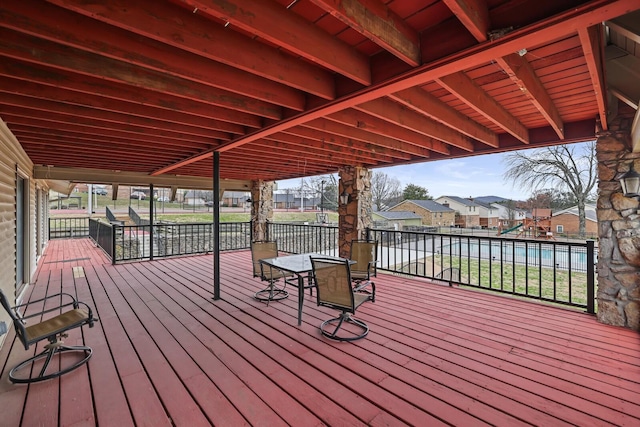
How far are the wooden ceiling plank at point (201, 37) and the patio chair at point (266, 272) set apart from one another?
261 cm

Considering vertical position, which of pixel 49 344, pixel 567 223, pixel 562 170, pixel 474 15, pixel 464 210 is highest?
pixel 562 170

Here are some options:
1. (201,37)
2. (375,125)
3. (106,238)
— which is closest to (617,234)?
(375,125)

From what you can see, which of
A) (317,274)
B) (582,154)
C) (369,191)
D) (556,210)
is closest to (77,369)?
(317,274)

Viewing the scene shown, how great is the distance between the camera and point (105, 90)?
229 centimetres

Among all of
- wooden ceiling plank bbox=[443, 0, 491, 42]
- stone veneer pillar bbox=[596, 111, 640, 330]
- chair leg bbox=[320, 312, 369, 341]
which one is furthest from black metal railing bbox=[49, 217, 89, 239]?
stone veneer pillar bbox=[596, 111, 640, 330]

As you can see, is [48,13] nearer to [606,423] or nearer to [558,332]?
[606,423]

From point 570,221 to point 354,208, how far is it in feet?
40.6

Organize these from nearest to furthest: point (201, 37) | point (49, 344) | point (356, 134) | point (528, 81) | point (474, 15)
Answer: point (474, 15) < point (201, 37) < point (528, 81) < point (49, 344) < point (356, 134)

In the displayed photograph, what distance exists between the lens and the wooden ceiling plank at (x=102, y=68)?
65.9 inches

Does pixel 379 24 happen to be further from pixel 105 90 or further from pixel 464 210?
pixel 464 210

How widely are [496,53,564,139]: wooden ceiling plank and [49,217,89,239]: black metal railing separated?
51.8 ft

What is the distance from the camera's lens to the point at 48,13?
4.80 feet

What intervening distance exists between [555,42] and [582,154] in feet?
42.2

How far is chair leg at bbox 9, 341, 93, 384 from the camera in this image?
2141mm
